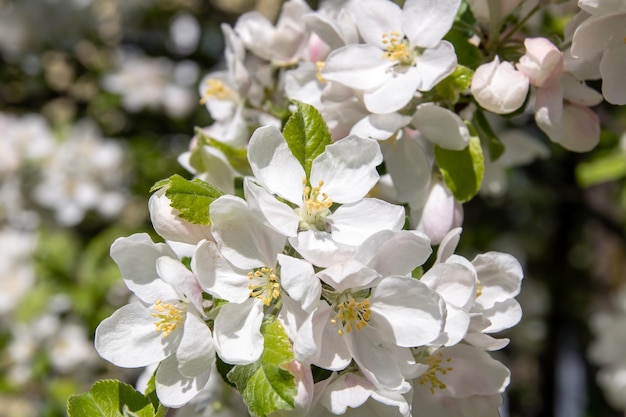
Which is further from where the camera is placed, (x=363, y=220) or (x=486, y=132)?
(x=486, y=132)

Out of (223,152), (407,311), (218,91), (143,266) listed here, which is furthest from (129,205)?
(407,311)

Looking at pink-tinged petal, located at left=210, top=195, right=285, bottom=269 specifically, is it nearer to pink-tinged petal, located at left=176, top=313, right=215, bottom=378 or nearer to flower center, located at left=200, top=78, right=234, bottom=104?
pink-tinged petal, located at left=176, top=313, right=215, bottom=378

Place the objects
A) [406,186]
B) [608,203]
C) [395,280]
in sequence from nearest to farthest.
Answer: [395,280] < [406,186] < [608,203]

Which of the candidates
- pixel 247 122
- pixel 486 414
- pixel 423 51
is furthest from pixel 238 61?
pixel 486 414

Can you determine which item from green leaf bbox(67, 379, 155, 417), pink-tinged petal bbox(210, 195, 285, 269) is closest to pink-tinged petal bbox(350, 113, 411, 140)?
pink-tinged petal bbox(210, 195, 285, 269)

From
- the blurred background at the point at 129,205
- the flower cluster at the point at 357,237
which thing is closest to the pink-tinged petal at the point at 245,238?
the flower cluster at the point at 357,237

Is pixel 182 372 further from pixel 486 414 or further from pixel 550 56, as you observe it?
pixel 550 56

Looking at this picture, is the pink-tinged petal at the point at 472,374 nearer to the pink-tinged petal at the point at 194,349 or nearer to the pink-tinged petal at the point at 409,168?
Answer: the pink-tinged petal at the point at 409,168

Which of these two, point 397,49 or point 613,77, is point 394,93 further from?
point 613,77
